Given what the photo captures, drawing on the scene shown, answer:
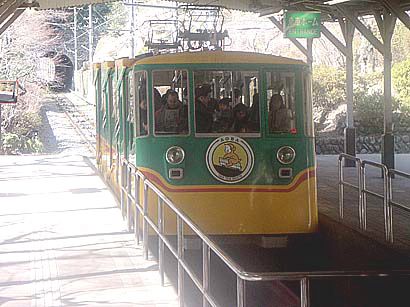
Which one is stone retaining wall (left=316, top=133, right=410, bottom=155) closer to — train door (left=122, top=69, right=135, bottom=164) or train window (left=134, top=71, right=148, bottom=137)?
train door (left=122, top=69, right=135, bottom=164)

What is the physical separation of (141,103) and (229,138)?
3.53 feet

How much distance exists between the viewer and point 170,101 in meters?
9.27

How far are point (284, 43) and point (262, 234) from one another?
28.0 metres

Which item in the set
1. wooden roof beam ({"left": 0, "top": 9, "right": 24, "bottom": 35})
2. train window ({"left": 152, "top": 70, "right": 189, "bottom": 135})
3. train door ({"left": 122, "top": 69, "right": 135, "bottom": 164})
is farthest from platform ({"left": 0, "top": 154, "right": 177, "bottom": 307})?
wooden roof beam ({"left": 0, "top": 9, "right": 24, "bottom": 35})

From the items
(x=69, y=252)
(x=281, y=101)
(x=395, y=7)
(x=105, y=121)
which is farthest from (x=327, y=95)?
(x=69, y=252)

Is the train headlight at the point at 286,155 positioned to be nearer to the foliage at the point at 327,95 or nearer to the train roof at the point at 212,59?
the train roof at the point at 212,59

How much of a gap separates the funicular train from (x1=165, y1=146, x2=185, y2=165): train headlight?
11 mm

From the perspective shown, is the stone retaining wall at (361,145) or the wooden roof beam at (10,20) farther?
the stone retaining wall at (361,145)

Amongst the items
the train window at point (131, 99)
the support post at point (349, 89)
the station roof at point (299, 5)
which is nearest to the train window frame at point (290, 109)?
the train window at point (131, 99)

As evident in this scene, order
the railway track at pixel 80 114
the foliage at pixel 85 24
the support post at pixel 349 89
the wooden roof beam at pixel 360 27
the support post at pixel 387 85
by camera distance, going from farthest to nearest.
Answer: the foliage at pixel 85 24, the railway track at pixel 80 114, the support post at pixel 349 89, the wooden roof beam at pixel 360 27, the support post at pixel 387 85

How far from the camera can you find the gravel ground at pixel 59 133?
29.3m

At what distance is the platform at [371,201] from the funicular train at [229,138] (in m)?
1.50

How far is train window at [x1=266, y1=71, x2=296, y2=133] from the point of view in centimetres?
931

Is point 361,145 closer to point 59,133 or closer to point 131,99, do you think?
point 59,133
